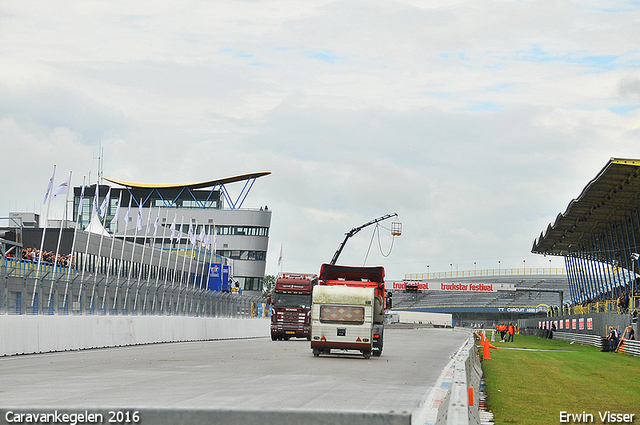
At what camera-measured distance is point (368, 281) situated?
104 ft

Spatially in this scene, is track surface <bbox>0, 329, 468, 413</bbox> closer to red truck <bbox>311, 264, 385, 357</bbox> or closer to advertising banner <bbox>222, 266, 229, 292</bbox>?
red truck <bbox>311, 264, 385, 357</bbox>

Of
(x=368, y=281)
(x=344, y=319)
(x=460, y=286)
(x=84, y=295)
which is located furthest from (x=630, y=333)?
(x=460, y=286)

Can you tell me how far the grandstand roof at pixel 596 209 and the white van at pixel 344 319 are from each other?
21334 mm

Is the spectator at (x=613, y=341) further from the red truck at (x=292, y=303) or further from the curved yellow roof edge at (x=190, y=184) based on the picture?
the curved yellow roof edge at (x=190, y=184)

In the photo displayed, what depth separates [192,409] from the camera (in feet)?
17.7

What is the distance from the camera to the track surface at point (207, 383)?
11.4 meters

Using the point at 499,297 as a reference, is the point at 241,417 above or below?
below

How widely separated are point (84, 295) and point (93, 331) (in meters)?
1.39

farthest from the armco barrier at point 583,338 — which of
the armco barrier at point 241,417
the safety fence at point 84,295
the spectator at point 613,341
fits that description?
the armco barrier at point 241,417

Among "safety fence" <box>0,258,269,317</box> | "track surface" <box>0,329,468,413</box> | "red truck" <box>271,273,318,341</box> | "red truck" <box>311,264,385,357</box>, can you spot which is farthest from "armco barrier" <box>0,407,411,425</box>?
"red truck" <box>271,273,318,341</box>

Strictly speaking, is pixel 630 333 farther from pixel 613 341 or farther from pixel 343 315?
pixel 343 315

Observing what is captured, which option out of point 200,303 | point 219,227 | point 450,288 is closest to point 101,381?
point 200,303

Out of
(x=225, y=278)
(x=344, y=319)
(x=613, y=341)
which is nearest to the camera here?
(x=344, y=319)

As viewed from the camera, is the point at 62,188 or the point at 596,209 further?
the point at 596,209
